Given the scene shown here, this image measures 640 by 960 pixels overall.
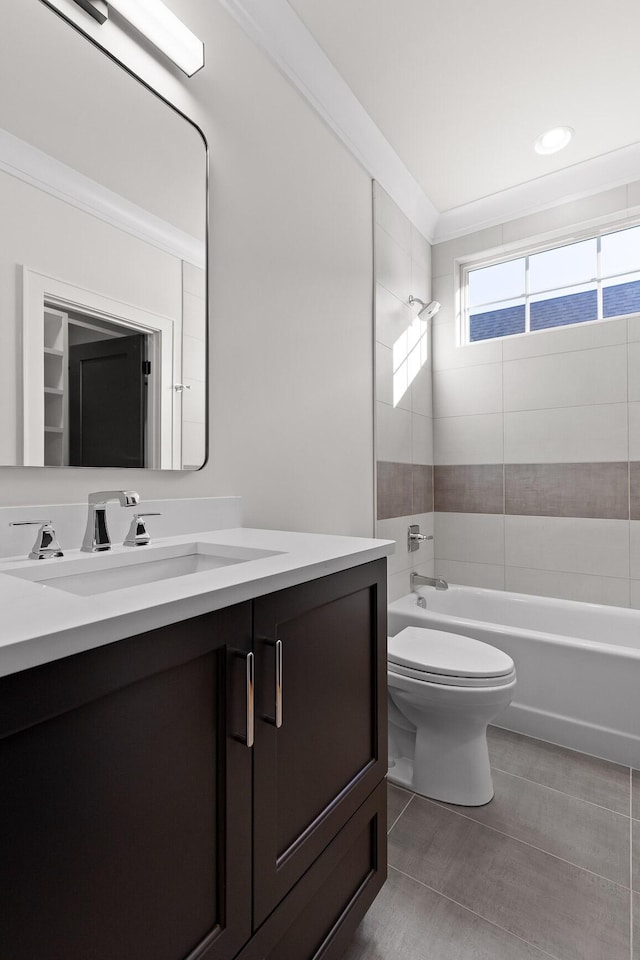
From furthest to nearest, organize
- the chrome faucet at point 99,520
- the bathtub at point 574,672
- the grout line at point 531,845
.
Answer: the bathtub at point 574,672, the grout line at point 531,845, the chrome faucet at point 99,520

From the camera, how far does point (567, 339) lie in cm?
261

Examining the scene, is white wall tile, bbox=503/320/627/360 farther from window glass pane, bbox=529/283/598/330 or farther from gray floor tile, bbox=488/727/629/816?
gray floor tile, bbox=488/727/629/816

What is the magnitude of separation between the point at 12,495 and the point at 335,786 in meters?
0.86

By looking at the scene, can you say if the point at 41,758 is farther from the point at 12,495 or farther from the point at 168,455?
the point at 168,455

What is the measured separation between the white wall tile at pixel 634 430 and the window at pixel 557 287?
503 mm

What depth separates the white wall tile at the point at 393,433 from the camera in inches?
93.7

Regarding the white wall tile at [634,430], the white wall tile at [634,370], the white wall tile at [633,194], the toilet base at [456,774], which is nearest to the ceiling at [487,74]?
the white wall tile at [633,194]

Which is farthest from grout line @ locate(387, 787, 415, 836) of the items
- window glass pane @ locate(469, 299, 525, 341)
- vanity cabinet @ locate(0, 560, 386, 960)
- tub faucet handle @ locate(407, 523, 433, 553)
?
window glass pane @ locate(469, 299, 525, 341)

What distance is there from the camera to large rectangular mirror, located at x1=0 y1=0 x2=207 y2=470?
0.99 meters

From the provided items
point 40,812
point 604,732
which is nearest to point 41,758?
point 40,812

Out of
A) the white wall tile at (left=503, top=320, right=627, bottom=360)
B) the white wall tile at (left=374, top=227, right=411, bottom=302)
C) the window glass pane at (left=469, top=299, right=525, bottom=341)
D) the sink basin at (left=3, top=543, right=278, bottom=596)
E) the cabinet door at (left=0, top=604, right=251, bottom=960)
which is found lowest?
the cabinet door at (left=0, top=604, right=251, bottom=960)

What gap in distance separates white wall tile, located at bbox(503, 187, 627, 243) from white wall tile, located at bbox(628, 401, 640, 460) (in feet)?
3.31

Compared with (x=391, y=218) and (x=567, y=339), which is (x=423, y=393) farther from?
(x=391, y=218)

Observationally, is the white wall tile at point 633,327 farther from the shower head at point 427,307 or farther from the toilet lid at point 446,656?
the toilet lid at point 446,656
